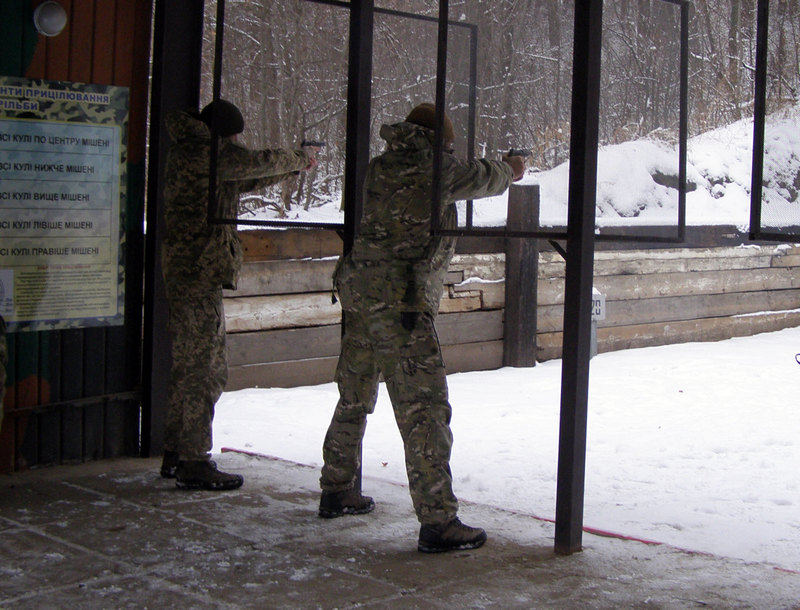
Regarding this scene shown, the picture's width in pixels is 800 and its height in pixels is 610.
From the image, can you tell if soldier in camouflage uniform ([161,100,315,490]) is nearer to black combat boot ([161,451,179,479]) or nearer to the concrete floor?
black combat boot ([161,451,179,479])

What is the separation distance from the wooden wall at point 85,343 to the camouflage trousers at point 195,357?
74cm

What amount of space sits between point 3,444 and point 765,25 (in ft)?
13.2

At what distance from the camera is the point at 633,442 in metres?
6.46

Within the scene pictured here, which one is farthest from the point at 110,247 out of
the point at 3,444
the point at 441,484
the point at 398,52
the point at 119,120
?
the point at 441,484

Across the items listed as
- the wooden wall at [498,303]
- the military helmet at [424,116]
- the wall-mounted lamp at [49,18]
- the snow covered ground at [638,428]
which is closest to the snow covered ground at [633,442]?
the snow covered ground at [638,428]

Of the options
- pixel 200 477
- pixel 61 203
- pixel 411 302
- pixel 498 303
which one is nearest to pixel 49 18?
pixel 61 203

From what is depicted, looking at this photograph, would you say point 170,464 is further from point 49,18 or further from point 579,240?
point 579,240

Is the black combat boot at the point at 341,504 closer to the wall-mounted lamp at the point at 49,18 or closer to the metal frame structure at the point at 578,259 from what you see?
the metal frame structure at the point at 578,259

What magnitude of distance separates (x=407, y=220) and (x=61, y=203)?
2.11 metres

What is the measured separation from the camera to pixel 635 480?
5.50 m

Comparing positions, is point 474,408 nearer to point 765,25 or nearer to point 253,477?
point 253,477

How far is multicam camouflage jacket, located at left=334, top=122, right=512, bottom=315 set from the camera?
12.9ft

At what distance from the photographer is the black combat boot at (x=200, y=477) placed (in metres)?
4.78

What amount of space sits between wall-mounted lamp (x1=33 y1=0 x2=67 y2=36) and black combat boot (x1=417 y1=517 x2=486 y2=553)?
10.2 ft
